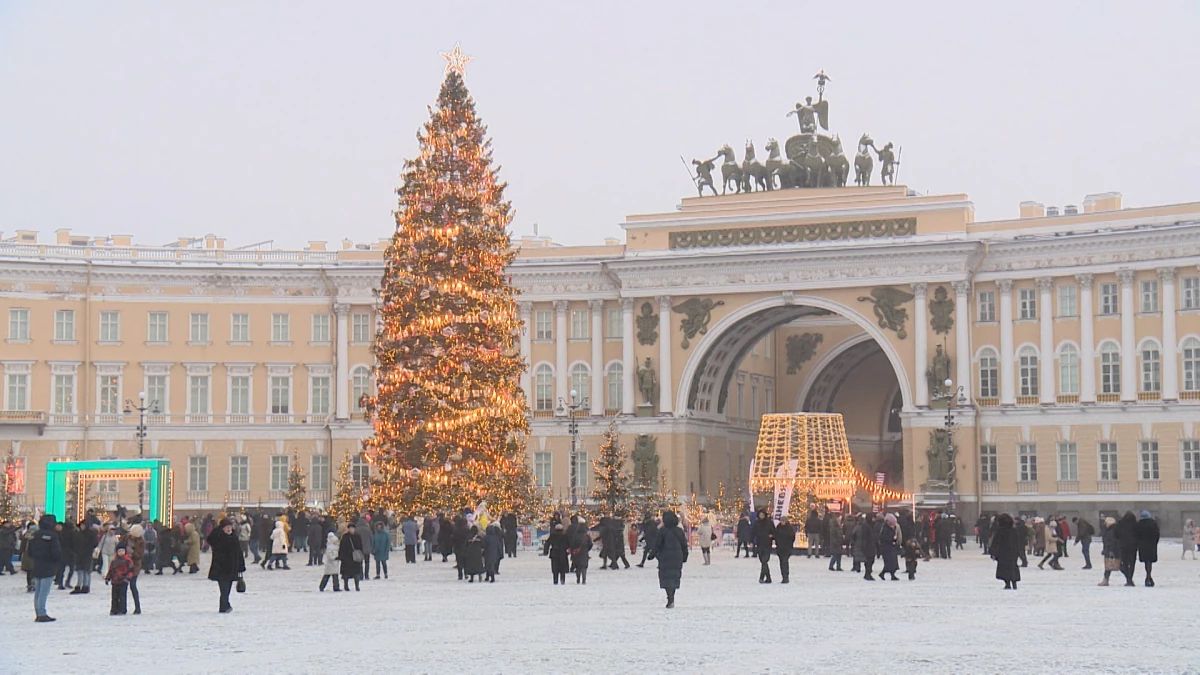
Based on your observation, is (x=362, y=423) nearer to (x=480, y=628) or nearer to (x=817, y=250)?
(x=817, y=250)

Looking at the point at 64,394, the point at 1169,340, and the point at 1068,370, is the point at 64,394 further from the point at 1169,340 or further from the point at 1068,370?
the point at 1169,340

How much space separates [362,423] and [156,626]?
48633mm

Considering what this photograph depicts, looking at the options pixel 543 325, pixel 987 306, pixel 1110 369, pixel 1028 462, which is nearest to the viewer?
pixel 1110 369

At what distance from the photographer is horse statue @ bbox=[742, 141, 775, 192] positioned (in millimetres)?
71188

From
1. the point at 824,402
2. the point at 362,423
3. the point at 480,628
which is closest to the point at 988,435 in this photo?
the point at 824,402

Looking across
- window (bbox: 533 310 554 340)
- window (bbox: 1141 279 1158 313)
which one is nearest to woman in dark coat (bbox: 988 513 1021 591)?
window (bbox: 1141 279 1158 313)

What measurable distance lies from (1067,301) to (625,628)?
1800 inches

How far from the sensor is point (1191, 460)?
6350cm

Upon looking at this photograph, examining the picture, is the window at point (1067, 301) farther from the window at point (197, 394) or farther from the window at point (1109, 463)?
the window at point (197, 394)

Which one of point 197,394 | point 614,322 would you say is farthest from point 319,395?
point 614,322

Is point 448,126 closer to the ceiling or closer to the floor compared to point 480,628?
closer to the ceiling

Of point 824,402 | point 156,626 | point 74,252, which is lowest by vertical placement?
point 156,626

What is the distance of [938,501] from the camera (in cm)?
6556

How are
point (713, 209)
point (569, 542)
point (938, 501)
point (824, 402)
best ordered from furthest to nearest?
Result: point (824, 402), point (713, 209), point (938, 501), point (569, 542)
